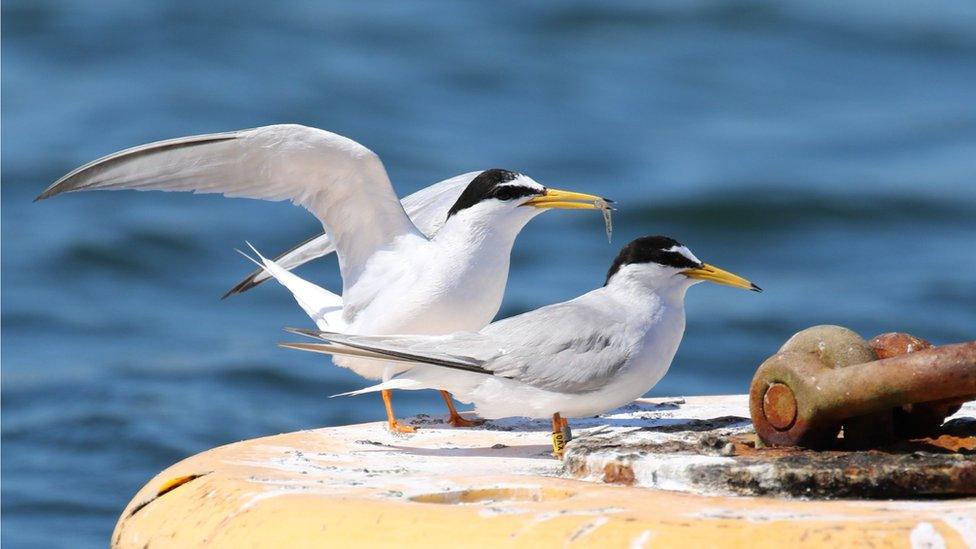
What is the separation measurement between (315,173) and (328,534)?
298cm

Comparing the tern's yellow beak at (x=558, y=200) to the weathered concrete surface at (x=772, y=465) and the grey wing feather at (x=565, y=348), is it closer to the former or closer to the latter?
the grey wing feather at (x=565, y=348)

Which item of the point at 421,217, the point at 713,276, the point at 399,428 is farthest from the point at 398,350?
the point at 421,217

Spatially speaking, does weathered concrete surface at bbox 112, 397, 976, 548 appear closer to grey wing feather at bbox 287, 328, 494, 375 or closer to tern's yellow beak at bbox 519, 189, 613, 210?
grey wing feather at bbox 287, 328, 494, 375

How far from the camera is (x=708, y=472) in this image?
12.7 feet

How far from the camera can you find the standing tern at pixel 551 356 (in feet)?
16.2

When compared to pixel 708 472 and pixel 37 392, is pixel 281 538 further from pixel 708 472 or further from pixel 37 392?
pixel 37 392

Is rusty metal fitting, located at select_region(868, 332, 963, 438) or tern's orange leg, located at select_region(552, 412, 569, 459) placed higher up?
rusty metal fitting, located at select_region(868, 332, 963, 438)

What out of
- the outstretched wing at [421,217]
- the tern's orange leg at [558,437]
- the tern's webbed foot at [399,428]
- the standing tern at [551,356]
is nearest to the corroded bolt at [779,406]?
the tern's orange leg at [558,437]

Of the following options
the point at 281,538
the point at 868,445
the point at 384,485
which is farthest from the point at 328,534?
the point at 868,445

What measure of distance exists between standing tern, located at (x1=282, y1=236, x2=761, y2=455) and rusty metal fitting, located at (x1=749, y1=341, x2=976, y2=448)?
77 centimetres

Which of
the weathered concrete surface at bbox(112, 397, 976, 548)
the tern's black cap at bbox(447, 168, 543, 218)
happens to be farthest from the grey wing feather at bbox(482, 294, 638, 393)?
the tern's black cap at bbox(447, 168, 543, 218)

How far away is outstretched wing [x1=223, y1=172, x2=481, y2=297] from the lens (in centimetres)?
727

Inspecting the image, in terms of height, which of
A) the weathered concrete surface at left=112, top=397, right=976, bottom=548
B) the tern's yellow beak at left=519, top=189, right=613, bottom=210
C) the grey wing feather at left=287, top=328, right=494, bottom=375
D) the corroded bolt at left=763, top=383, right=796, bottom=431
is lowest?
the weathered concrete surface at left=112, top=397, right=976, bottom=548

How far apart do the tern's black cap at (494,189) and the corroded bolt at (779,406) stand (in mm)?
2100
